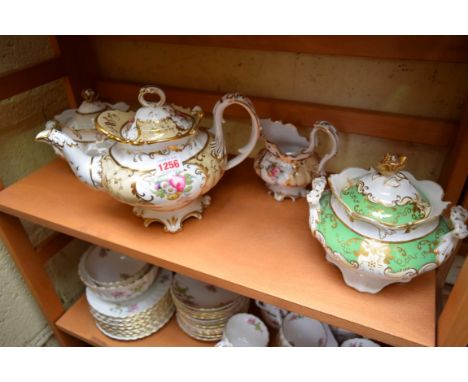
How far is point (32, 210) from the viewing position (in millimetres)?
734

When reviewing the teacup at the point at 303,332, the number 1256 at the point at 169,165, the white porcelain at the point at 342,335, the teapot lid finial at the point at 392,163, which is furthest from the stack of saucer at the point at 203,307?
the teapot lid finial at the point at 392,163

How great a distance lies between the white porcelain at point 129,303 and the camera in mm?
926

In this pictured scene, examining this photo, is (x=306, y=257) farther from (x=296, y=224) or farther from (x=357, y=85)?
(x=357, y=85)

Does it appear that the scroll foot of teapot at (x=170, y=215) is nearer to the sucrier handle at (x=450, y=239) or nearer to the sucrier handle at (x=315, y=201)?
the sucrier handle at (x=315, y=201)

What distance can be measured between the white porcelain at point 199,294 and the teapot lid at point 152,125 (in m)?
0.50

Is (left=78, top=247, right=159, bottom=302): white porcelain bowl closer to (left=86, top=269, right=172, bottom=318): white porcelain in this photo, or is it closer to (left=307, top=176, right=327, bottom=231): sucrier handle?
(left=86, top=269, right=172, bottom=318): white porcelain

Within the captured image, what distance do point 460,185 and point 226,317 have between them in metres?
0.60

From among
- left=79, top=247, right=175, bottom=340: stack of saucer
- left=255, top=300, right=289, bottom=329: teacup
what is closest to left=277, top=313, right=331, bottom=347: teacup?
left=255, top=300, right=289, bottom=329: teacup

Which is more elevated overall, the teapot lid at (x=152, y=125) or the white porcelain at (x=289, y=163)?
the teapot lid at (x=152, y=125)

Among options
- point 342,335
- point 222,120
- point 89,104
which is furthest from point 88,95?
point 342,335

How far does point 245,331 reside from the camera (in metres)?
0.89

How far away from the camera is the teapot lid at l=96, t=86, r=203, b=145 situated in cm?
58

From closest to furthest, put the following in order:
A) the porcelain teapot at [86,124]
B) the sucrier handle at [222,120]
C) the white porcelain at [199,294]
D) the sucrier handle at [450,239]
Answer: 1. the sucrier handle at [450,239]
2. the sucrier handle at [222,120]
3. the porcelain teapot at [86,124]
4. the white porcelain at [199,294]
